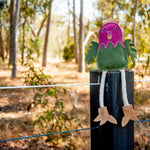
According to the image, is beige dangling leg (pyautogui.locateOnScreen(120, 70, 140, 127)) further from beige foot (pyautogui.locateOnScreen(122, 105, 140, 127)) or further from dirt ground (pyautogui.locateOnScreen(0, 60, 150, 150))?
dirt ground (pyautogui.locateOnScreen(0, 60, 150, 150))

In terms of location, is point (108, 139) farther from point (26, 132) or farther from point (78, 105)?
point (78, 105)

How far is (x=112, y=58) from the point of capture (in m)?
1.33

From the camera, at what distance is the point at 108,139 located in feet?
4.33

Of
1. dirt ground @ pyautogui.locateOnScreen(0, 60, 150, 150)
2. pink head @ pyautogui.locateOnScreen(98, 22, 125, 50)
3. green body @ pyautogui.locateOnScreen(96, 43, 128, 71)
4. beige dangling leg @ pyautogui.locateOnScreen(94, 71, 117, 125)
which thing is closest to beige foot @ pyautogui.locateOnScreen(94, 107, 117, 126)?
beige dangling leg @ pyautogui.locateOnScreen(94, 71, 117, 125)

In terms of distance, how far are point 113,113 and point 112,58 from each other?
1.29 ft

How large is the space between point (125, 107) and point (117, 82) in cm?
18

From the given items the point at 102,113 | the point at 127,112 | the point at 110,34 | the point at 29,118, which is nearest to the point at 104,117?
the point at 102,113

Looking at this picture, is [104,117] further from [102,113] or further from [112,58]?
[112,58]

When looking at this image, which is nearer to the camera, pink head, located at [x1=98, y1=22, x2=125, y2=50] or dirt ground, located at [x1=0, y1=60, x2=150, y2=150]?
pink head, located at [x1=98, y1=22, x2=125, y2=50]

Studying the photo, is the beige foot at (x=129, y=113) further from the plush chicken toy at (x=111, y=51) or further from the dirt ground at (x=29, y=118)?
the dirt ground at (x=29, y=118)

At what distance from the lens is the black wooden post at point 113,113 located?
127 centimetres

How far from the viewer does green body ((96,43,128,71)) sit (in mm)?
1325

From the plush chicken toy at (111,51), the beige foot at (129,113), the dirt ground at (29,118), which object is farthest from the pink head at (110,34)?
the dirt ground at (29,118)

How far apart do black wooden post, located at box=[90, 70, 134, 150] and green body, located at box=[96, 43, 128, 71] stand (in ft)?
0.18
